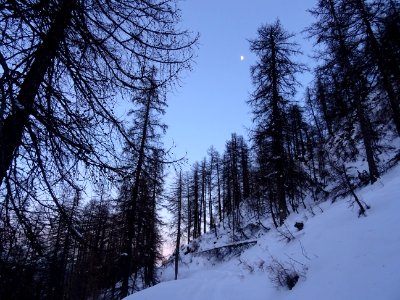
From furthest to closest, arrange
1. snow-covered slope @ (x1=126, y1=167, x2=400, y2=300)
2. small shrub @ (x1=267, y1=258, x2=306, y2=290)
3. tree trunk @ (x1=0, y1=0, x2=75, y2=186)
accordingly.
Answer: small shrub @ (x1=267, y1=258, x2=306, y2=290)
snow-covered slope @ (x1=126, y1=167, x2=400, y2=300)
tree trunk @ (x1=0, y1=0, x2=75, y2=186)

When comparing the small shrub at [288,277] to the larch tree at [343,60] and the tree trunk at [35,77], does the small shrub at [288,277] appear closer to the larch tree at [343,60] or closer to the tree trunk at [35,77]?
the tree trunk at [35,77]

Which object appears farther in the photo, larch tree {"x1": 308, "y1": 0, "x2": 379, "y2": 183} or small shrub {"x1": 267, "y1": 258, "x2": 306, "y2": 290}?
larch tree {"x1": 308, "y1": 0, "x2": 379, "y2": 183}

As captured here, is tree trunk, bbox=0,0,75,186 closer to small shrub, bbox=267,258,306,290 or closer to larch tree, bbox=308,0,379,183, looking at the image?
small shrub, bbox=267,258,306,290

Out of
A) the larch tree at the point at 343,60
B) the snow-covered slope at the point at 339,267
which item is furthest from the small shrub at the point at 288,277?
the larch tree at the point at 343,60

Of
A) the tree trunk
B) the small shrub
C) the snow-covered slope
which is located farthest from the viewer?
the small shrub

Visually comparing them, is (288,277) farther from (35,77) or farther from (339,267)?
(35,77)

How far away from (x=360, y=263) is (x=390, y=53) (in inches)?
427

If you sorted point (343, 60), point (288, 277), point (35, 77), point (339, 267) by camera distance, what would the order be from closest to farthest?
point (35, 77)
point (339, 267)
point (288, 277)
point (343, 60)

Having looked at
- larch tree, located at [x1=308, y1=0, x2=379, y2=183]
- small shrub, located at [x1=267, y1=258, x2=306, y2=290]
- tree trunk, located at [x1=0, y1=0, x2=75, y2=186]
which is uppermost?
larch tree, located at [x1=308, y1=0, x2=379, y2=183]

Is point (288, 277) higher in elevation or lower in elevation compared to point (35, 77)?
lower

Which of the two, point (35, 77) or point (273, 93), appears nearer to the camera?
point (35, 77)

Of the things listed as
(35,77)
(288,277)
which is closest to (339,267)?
(288,277)

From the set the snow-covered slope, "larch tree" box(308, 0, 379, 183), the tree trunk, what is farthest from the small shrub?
"larch tree" box(308, 0, 379, 183)

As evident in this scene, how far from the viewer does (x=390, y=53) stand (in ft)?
39.8
